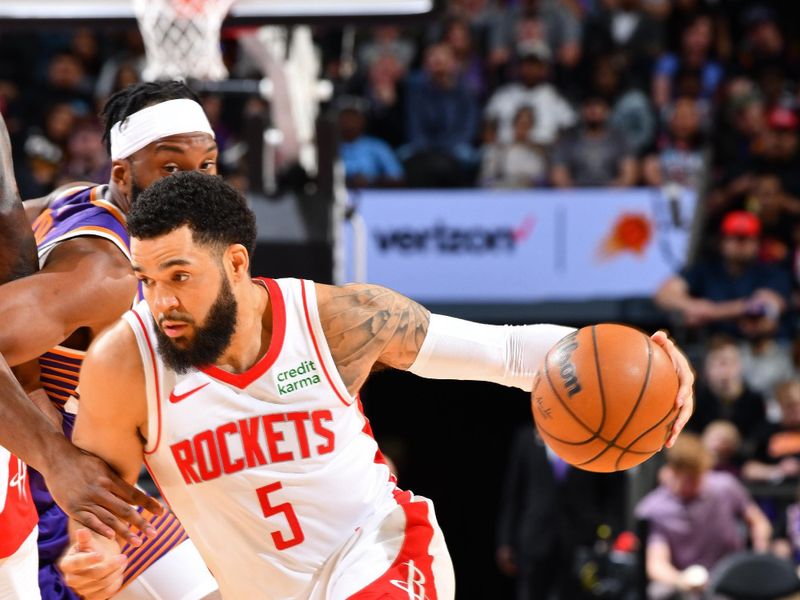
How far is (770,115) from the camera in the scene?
12.3 m

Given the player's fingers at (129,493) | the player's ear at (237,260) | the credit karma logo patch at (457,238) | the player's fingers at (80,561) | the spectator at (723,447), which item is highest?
the player's ear at (237,260)

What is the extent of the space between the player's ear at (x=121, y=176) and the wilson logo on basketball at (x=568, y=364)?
1.51 metres

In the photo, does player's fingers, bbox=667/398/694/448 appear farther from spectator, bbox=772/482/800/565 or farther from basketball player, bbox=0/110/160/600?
spectator, bbox=772/482/800/565

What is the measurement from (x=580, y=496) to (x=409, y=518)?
19.8ft

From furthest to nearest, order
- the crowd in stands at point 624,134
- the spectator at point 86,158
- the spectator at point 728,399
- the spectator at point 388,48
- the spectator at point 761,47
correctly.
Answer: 1. the spectator at point 761,47
2. the spectator at point 388,48
3. the spectator at point 86,158
4. the spectator at point 728,399
5. the crowd in stands at point 624,134

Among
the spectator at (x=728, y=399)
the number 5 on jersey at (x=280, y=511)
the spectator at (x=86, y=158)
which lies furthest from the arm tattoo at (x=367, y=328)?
the spectator at (x=86, y=158)

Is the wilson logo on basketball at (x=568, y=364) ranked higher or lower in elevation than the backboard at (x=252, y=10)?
lower

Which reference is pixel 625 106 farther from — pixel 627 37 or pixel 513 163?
pixel 513 163

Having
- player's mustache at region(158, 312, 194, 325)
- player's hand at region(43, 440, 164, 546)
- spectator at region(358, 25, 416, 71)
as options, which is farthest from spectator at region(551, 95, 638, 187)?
player's hand at region(43, 440, 164, 546)

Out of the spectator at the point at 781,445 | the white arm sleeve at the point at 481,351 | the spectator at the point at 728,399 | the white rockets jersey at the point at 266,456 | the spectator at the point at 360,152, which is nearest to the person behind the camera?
the white rockets jersey at the point at 266,456

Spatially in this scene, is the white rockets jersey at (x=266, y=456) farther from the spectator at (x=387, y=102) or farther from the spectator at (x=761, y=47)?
the spectator at (x=761, y=47)

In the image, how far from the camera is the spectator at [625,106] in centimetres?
1237

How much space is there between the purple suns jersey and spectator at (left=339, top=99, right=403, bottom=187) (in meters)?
7.12

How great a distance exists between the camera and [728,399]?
376 inches
